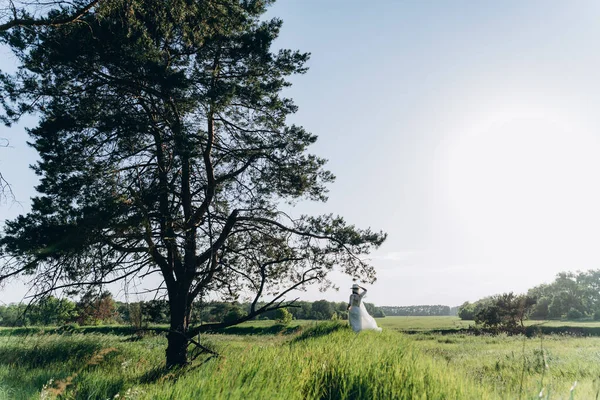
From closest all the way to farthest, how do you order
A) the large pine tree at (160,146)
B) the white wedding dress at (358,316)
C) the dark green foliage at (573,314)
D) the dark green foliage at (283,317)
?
the large pine tree at (160,146) → the white wedding dress at (358,316) → the dark green foliage at (283,317) → the dark green foliage at (573,314)

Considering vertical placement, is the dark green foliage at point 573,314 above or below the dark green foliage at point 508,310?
below

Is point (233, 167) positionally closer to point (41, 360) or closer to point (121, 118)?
point (121, 118)

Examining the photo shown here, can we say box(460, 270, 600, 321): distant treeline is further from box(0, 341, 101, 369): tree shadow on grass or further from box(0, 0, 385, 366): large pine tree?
box(0, 341, 101, 369): tree shadow on grass

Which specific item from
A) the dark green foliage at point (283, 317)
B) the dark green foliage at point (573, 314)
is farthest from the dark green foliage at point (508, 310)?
the dark green foliage at point (573, 314)

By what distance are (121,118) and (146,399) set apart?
7.14m

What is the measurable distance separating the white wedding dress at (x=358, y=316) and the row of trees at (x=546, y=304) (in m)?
15.2

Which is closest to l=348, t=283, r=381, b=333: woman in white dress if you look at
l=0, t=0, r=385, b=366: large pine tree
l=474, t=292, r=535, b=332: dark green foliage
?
l=0, t=0, r=385, b=366: large pine tree

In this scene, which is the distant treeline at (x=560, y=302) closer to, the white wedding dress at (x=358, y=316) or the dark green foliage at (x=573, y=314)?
the dark green foliage at (x=573, y=314)

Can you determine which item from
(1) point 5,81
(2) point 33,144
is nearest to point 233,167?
(2) point 33,144

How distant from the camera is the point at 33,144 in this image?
912 centimetres

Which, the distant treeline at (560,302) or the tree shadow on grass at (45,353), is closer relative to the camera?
the tree shadow on grass at (45,353)

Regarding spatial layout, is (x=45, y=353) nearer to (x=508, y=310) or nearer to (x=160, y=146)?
(x=160, y=146)

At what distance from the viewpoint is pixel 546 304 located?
60469 millimetres

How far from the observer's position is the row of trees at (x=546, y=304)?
83.7 feet
